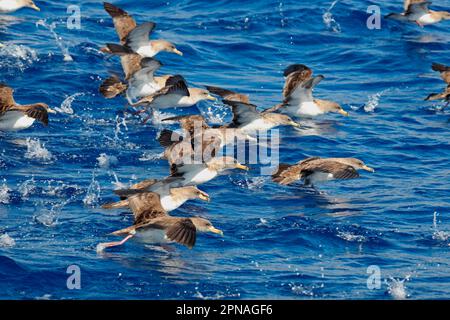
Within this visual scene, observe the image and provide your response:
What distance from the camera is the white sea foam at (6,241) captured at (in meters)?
13.5

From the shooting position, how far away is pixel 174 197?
15109mm

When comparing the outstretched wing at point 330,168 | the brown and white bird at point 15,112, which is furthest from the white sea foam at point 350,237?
the brown and white bird at point 15,112

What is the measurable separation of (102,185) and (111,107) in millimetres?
4196

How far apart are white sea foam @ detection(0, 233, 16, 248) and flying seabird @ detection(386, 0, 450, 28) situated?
47.1ft

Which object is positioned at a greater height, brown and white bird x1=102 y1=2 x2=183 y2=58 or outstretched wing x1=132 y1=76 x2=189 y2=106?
brown and white bird x1=102 y1=2 x2=183 y2=58

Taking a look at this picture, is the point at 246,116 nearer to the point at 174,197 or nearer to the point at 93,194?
the point at 174,197

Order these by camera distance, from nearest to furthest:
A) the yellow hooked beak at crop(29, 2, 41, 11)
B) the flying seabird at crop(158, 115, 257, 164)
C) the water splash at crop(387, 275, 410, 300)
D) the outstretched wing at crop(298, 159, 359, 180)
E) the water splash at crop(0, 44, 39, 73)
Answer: the water splash at crop(387, 275, 410, 300) → the flying seabird at crop(158, 115, 257, 164) → the outstretched wing at crop(298, 159, 359, 180) → the water splash at crop(0, 44, 39, 73) → the yellow hooked beak at crop(29, 2, 41, 11)

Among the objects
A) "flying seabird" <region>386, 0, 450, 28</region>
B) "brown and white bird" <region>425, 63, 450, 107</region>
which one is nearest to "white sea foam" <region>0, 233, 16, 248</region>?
"brown and white bird" <region>425, 63, 450, 107</region>

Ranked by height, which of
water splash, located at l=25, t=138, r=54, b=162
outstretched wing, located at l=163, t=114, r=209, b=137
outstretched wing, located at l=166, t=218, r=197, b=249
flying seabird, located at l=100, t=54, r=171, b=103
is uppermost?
flying seabird, located at l=100, t=54, r=171, b=103

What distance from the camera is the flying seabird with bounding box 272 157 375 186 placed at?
52.8 ft

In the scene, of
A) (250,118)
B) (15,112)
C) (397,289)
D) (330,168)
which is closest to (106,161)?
(15,112)

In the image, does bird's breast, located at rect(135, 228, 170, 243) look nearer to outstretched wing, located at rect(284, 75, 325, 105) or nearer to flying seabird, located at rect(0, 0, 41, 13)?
outstretched wing, located at rect(284, 75, 325, 105)
